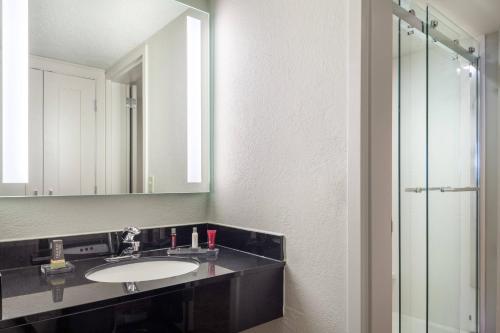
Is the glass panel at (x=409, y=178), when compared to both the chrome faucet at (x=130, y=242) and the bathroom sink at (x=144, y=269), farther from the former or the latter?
the chrome faucet at (x=130, y=242)

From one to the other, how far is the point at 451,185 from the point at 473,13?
0.91 m

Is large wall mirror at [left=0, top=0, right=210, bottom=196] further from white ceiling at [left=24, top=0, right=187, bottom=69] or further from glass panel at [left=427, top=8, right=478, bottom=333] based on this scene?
glass panel at [left=427, top=8, right=478, bottom=333]

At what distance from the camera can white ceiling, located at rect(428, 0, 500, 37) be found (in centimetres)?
165

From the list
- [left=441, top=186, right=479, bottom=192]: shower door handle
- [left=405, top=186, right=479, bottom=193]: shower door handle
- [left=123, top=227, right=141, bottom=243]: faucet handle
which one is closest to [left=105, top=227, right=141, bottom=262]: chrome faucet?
[left=123, top=227, right=141, bottom=243]: faucet handle

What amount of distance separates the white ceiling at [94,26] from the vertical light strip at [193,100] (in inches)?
4.8

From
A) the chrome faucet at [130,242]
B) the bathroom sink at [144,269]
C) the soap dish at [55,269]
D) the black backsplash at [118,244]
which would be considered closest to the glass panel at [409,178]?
the black backsplash at [118,244]

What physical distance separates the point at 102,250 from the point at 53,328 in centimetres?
58

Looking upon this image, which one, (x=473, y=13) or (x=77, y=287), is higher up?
(x=473, y=13)

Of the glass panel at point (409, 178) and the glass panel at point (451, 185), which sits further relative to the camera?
the glass panel at point (451, 185)

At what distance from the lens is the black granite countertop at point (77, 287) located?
2.85 feet

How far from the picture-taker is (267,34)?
141cm

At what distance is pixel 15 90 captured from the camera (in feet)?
4.05

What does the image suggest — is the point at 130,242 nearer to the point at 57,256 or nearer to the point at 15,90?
the point at 57,256

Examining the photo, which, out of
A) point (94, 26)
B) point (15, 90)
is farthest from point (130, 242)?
point (94, 26)
